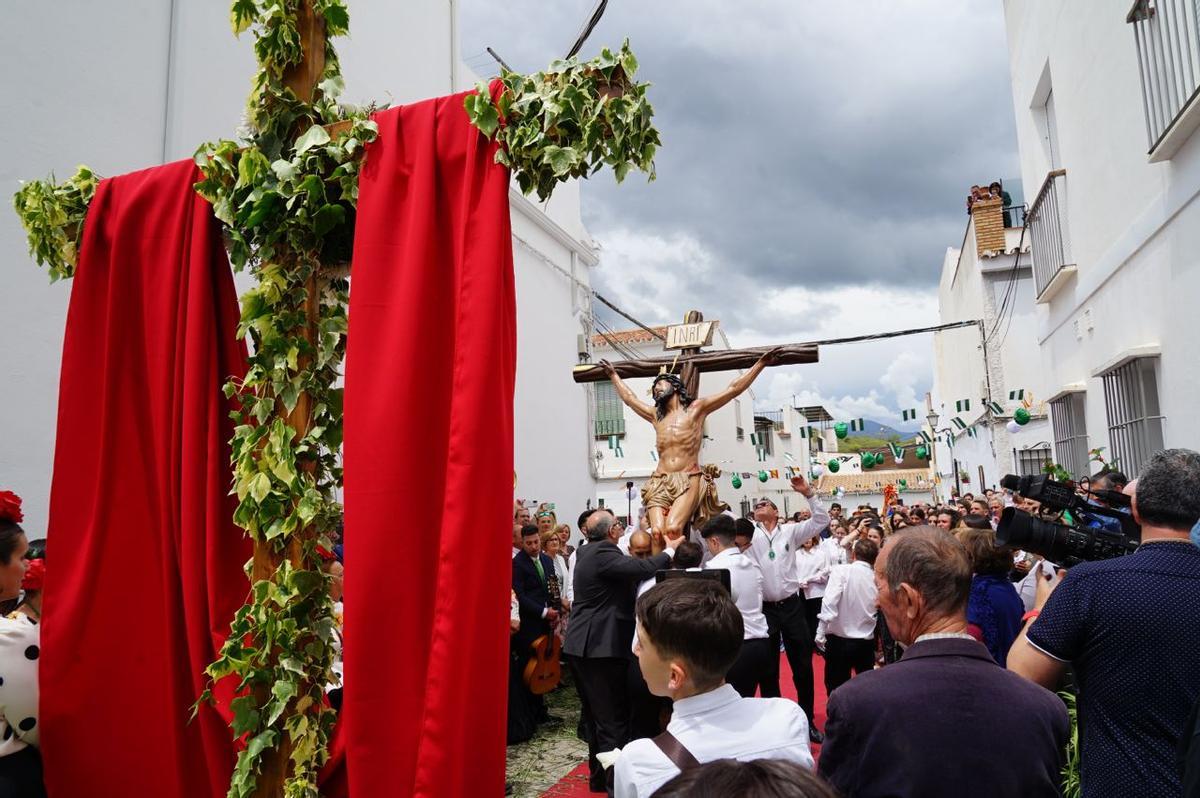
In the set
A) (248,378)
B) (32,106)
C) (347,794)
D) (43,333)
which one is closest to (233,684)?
(347,794)

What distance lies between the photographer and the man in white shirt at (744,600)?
5070 millimetres

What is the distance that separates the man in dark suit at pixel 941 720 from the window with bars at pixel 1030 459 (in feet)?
38.1

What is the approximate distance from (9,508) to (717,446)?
26.4 m

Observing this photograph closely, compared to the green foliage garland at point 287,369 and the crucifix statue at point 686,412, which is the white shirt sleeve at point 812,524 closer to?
the crucifix statue at point 686,412

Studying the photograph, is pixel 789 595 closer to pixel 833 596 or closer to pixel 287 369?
pixel 833 596

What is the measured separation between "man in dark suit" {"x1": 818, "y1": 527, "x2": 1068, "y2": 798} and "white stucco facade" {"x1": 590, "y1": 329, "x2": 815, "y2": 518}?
32.5ft

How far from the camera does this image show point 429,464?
1.80 m

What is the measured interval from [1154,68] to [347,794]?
6.24 meters

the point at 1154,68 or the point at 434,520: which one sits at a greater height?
the point at 1154,68

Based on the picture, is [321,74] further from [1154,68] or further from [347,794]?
[1154,68]

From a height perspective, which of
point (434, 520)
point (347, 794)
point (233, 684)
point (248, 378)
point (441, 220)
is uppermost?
point (441, 220)

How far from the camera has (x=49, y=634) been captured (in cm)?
204

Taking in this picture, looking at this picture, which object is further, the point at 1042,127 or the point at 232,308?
the point at 1042,127

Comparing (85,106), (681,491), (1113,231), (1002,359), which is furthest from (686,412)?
(1002,359)
